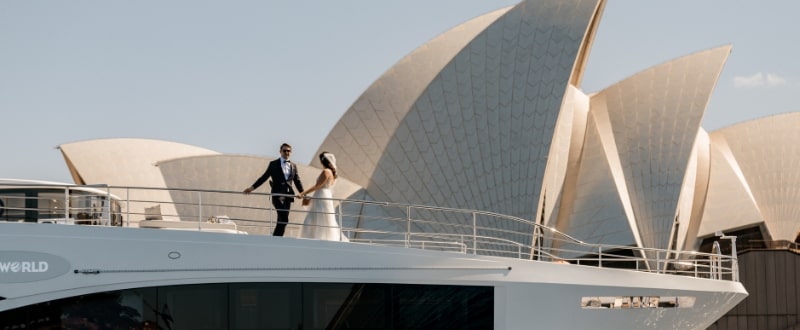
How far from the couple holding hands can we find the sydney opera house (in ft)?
55.0

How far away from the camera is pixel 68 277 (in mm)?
8586

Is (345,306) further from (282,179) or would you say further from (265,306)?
(282,179)

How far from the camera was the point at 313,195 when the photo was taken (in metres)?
10.0

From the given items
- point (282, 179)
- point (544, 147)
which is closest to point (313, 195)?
point (282, 179)

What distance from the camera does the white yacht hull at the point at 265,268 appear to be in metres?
8.55

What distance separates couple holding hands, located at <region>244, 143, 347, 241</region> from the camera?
978cm

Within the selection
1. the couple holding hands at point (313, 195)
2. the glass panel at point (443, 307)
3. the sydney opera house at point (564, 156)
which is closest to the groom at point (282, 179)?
the couple holding hands at point (313, 195)

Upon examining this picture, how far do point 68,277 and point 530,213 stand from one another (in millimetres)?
18958

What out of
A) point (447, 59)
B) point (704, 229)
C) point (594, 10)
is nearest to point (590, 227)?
point (704, 229)

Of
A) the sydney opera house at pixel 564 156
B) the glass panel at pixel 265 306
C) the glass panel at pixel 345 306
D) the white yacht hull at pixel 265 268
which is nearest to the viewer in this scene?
the white yacht hull at pixel 265 268

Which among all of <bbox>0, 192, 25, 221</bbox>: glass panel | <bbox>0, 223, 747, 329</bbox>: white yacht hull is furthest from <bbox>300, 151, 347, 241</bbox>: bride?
<bbox>0, 192, 25, 221</bbox>: glass panel

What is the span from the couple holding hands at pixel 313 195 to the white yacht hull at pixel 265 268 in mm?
541

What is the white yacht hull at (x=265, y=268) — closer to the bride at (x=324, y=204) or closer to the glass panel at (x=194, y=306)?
the glass panel at (x=194, y=306)

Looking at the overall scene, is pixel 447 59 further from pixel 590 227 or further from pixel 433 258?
pixel 433 258
